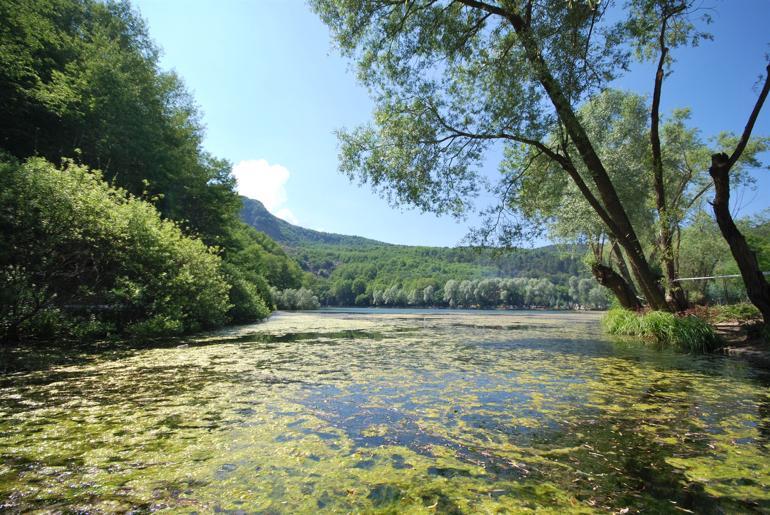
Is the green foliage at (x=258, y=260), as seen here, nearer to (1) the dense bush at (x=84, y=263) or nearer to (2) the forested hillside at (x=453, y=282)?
(2) the forested hillside at (x=453, y=282)

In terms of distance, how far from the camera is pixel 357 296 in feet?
484

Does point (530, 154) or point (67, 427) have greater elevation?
point (530, 154)

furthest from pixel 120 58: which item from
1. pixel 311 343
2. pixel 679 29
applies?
pixel 679 29

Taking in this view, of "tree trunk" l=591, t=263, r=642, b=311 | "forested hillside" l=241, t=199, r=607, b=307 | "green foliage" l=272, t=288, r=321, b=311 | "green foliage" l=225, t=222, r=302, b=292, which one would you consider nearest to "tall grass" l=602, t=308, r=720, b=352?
"tree trunk" l=591, t=263, r=642, b=311

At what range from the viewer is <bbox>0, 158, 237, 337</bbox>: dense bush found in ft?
31.9

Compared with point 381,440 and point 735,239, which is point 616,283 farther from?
point 381,440

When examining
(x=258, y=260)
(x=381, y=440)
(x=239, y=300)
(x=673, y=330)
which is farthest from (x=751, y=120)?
(x=258, y=260)

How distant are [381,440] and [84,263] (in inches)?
477

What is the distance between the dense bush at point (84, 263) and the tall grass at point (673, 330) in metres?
17.5

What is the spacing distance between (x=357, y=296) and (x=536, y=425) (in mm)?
144261

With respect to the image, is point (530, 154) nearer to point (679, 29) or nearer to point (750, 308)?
point (679, 29)

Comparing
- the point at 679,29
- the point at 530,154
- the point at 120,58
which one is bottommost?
the point at 530,154

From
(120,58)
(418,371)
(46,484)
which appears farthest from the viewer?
(120,58)

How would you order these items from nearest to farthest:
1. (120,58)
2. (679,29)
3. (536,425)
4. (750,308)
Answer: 1. (536,425)
2. (679,29)
3. (750,308)
4. (120,58)
